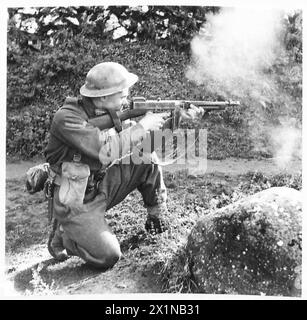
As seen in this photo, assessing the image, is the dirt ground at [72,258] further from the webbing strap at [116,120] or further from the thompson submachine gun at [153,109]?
the webbing strap at [116,120]

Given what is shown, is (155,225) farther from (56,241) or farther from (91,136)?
(91,136)

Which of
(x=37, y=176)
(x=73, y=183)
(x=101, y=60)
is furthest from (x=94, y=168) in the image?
(x=101, y=60)

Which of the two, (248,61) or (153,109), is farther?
(248,61)

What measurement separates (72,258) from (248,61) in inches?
75.1

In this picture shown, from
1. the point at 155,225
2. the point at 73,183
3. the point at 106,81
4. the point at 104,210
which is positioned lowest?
the point at 155,225

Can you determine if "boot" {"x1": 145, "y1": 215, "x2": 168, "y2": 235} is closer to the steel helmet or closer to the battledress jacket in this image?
the battledress jacket

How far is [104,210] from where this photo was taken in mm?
4383

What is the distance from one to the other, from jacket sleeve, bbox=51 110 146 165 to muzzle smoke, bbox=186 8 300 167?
0.72 meters

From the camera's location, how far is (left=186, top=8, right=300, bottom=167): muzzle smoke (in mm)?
4344

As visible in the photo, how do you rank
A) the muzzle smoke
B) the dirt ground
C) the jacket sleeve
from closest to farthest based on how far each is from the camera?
the jacket sleeve < the dirt ground < the muzzle smoke

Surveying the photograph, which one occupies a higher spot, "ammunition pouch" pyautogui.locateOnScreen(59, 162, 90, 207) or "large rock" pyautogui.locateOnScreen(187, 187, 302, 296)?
"ammunition pouch" pyautogui.locateOnScreen(59, 162, 90, 207)

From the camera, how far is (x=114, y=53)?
14.8 ft

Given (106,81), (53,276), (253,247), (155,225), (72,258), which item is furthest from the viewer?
(155,225)

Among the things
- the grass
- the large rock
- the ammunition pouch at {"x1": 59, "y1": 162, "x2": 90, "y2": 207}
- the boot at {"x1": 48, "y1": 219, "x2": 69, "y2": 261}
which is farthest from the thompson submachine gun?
the boot at {"x1": 48, "y1": 219, "x2": 69, "y2": 261}
